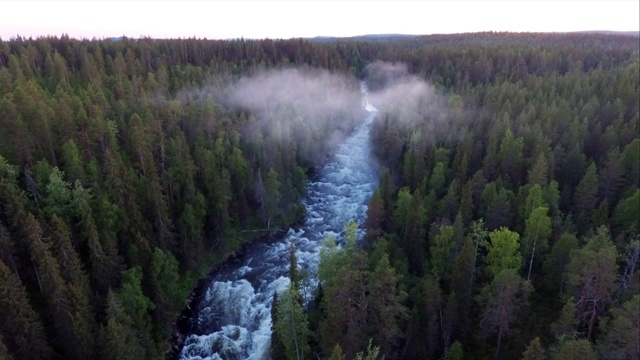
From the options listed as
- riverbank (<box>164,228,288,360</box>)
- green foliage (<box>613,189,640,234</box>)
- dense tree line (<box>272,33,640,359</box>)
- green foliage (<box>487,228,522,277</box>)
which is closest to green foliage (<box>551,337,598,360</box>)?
dense tree line (<box>272,33,640,359</box>)

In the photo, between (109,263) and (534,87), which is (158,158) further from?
(534,87)

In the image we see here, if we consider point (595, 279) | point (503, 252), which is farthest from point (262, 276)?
point (595, 279)

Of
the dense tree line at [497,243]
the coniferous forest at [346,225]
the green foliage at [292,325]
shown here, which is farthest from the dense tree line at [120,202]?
the dense tree line at [497,243]

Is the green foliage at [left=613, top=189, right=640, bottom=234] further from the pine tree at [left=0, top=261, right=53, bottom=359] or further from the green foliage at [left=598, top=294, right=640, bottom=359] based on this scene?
the pine tree at [left=0, top=261, right=53, bottom=359]

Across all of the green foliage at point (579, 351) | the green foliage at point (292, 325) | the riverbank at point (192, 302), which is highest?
the green foliage at point (579, 351)

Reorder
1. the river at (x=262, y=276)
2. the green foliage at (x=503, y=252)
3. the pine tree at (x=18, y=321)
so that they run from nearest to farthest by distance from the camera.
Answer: the pine tree at (x=18, y=321) → the green foliage at (x=503, y=252) → the river at (x=262, y=276)

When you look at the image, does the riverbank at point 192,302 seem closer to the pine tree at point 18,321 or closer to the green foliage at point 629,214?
the pine tree at point 18,321
